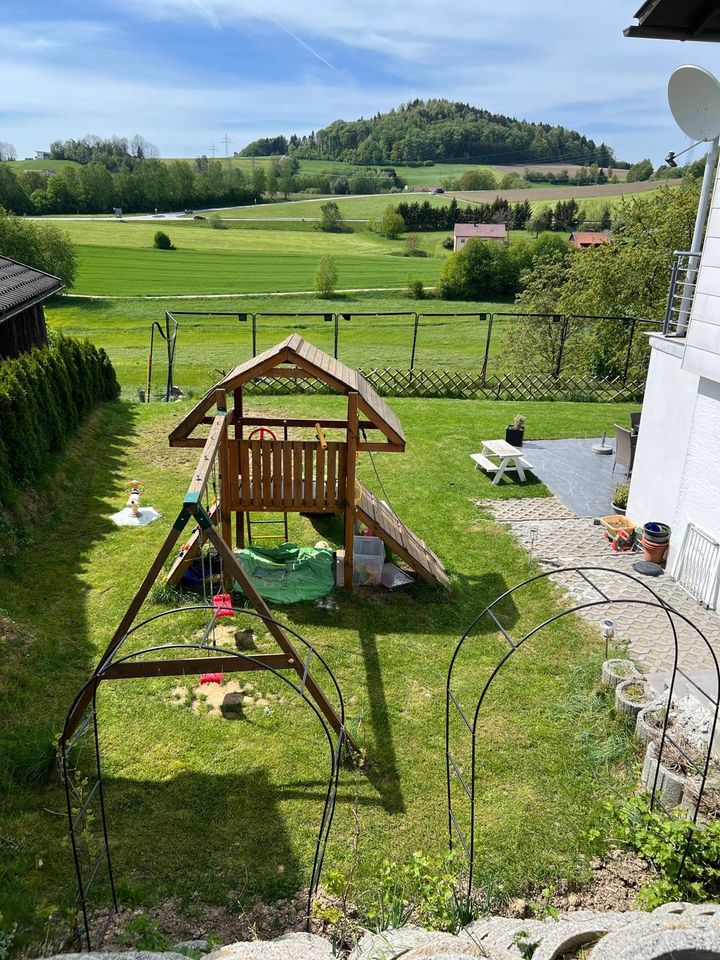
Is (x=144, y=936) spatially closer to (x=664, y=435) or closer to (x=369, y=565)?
(x=369, y=565)

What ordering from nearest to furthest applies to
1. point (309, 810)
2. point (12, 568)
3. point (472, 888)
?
point (472, 888) → point (309, 810) → point (12, 568)

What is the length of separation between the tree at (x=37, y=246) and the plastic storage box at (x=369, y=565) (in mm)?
33289

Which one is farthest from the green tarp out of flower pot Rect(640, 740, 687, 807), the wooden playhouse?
flower pot Rect(640, 740, 687, 807)

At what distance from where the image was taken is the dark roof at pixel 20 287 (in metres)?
11.0

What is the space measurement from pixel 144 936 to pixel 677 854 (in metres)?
3.23

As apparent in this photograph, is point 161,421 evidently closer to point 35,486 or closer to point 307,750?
point 35,486

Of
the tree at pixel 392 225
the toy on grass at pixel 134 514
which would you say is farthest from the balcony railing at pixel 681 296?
the tree at pixel 392 225

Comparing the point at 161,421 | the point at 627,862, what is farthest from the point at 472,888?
the point at 161,421

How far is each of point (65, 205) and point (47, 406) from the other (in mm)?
81134

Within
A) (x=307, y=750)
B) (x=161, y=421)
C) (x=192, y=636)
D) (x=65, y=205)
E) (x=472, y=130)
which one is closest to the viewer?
(x=307, y=750)

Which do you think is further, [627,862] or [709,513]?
[709,513]

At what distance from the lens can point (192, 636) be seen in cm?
696

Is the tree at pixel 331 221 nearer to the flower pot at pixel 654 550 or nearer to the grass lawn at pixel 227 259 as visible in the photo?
the grass lawn at pixel 227 259

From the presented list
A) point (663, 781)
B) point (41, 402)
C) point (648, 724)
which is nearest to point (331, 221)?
point (41, 402)
